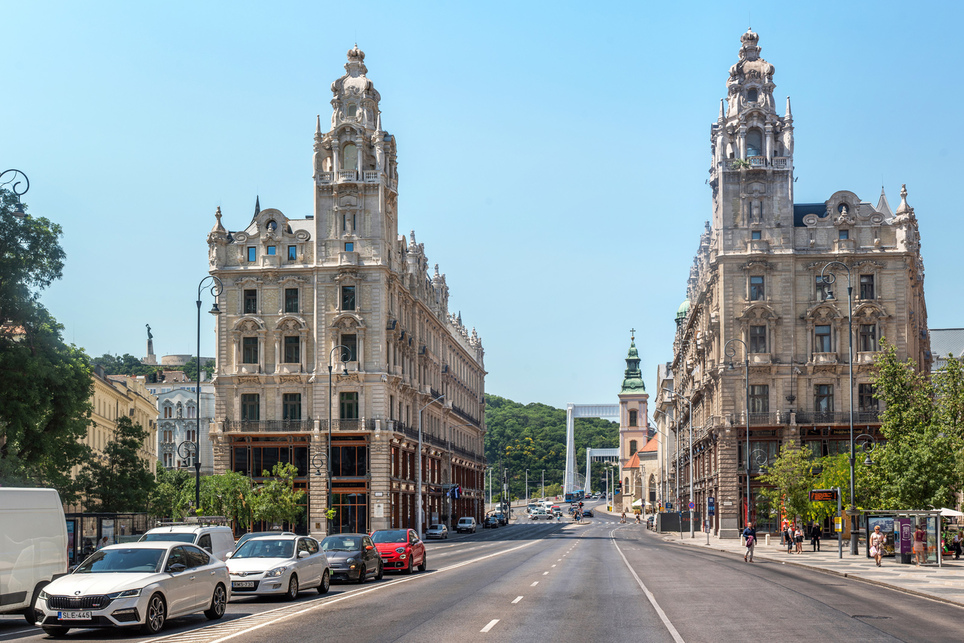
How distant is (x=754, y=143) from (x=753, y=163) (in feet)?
7.50

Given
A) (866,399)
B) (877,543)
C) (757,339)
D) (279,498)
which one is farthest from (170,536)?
(866,399)

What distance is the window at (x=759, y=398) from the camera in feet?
257

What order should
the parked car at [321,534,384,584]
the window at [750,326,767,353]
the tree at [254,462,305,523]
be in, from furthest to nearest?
1. the window at [750,326,767,353]
2. the tree at [254,462,305,523]
3. the parked car at [321,534,384,584]

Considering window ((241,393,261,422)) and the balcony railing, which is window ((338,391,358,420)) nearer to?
the balcony railing

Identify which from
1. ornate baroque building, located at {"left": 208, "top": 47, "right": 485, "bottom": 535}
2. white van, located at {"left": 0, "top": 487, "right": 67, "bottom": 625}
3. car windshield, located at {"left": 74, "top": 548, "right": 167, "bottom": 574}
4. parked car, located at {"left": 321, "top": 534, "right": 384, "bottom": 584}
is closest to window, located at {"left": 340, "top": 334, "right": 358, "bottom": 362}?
ornate baroque building, located at {"left": 208, "top": 47, "right": 485, "bottom": 535}

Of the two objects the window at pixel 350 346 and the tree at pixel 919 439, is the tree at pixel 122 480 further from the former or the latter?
the tree at pixel 919 439

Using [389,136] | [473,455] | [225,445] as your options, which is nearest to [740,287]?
[389,136]

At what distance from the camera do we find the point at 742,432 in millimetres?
78188

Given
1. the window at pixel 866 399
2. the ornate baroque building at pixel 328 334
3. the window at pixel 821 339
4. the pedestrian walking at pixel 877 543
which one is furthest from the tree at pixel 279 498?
the window at pixel 866 399

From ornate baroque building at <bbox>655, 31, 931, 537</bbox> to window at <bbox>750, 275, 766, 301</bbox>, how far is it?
0.07m

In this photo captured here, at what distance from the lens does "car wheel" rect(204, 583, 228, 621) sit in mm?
21031

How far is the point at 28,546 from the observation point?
20.6 meters

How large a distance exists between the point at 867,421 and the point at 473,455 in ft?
191

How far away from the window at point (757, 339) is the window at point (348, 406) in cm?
2884
